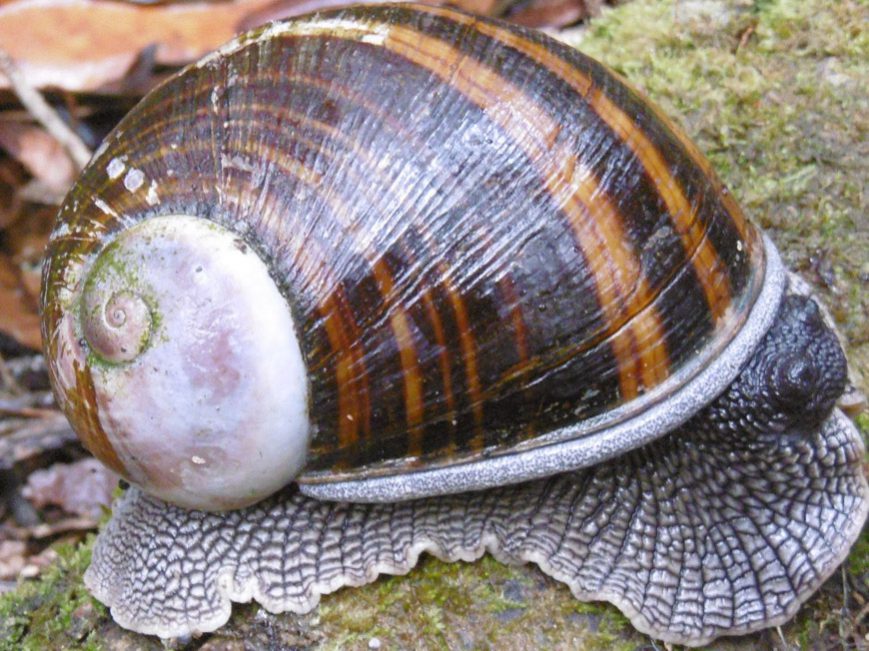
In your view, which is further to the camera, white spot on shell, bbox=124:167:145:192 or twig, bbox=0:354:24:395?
twig, bbox=0:354:24:395

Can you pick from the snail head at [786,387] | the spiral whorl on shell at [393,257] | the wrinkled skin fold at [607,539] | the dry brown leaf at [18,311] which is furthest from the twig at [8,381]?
the snail head at [786,387]

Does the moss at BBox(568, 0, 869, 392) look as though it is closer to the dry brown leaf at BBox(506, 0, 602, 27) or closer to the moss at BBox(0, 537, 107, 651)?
the dry brown leaf at BBox(506, 0, 602, 27)

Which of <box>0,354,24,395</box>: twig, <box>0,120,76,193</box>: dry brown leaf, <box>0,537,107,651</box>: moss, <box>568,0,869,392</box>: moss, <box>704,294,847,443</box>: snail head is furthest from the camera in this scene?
<box>0,120,76,193</box>: dry brown leaf

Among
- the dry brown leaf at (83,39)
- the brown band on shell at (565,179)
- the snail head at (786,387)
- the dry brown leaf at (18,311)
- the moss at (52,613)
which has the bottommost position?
the dry brown leaf at (18,311)


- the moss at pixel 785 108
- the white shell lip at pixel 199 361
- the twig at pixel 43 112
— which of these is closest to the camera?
the white shell lip at pixel 199 361

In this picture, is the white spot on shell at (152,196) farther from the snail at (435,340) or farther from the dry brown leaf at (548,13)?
the dry brown leaf at (548,13)

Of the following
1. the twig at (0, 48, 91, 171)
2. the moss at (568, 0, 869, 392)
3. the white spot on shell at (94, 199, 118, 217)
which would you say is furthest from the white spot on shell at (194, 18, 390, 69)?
the twig at (0, 48, 91, 171)

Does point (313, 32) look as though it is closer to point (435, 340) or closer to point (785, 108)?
point (435, 340)
